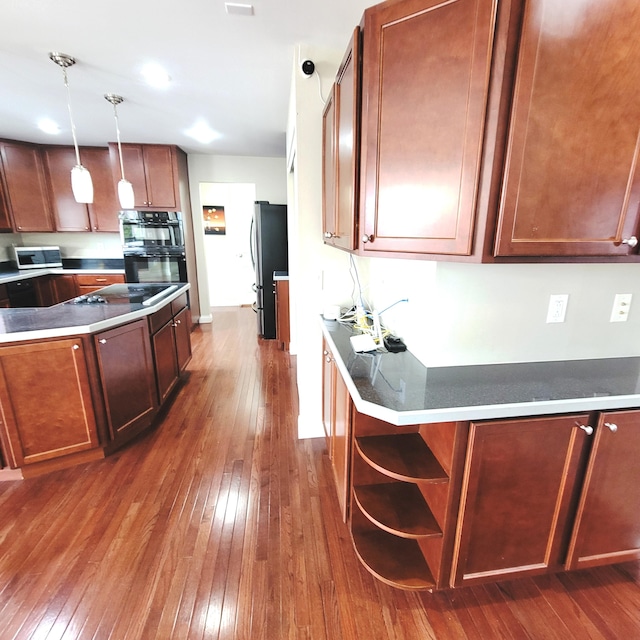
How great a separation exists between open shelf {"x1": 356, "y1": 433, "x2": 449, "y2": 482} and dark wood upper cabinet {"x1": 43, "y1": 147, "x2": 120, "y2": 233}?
479 cm

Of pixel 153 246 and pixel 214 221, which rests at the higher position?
pixel 214 221

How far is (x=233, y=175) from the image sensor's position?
503cm

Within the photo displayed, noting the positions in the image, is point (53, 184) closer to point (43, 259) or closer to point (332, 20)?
point (43, 259)

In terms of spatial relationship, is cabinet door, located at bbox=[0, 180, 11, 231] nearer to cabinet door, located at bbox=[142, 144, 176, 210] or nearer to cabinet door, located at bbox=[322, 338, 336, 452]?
cabinet door, located at bbox=[142, 144, 176, 210]

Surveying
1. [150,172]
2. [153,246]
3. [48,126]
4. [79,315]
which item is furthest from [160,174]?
[79,315]

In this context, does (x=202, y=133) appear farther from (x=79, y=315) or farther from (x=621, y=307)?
(x=621, y=307)

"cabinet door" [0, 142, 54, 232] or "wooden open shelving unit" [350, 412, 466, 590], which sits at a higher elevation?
"cabinet door" [0, 142, 54, 232]

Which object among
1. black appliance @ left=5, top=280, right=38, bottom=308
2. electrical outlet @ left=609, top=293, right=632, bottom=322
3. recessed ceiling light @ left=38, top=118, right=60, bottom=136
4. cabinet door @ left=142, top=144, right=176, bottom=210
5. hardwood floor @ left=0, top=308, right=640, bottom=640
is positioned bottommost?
hardwood floor @ left=0, top=308, right=640, bottom=640

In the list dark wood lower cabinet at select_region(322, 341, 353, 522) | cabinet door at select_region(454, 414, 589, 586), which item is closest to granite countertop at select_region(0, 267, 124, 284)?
dark wood lower cabinet at select_region(322, 341, 353, 522)

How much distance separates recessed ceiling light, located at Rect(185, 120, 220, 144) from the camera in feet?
11.7

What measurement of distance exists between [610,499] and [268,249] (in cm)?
373

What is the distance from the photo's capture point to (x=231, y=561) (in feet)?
5.09

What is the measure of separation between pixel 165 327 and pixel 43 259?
10.2ft

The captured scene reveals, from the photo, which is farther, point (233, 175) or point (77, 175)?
point (233, 175)
